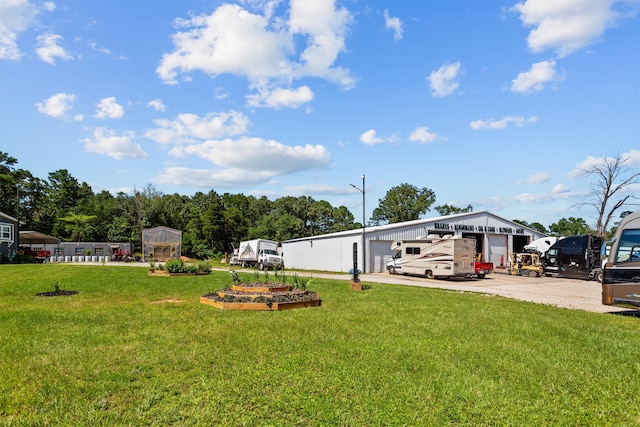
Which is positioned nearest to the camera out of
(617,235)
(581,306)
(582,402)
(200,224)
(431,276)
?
(582,402)

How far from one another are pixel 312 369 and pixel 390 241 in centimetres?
2763

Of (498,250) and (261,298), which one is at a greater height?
(498,250)

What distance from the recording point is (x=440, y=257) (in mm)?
24547

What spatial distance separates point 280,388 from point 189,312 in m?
5.40

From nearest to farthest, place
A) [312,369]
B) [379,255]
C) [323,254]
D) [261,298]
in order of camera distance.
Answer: [312,369], [261,298], [379,255], [323,254]

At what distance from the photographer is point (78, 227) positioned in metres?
59.9

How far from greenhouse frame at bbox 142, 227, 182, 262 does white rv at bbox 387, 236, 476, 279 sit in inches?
1174

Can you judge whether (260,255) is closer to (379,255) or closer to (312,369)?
(379,255)

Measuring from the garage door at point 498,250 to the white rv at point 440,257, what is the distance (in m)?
13.7

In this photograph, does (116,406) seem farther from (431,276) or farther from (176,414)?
(431,276)

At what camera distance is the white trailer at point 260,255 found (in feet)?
113

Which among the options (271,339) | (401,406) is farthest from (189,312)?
(401,406)

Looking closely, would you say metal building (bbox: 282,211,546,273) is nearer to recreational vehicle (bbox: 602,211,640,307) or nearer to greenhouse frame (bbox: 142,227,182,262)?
greenhouse frame (bbox: 142,227,182,262)

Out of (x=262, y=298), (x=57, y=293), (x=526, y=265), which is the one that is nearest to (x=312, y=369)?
(x=262, y=298)
